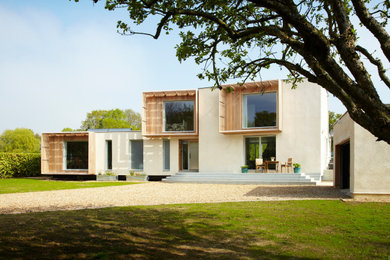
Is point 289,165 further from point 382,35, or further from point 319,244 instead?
point 382,35

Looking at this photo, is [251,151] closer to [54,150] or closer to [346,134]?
[346,134]

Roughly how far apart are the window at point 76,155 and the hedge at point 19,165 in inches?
127

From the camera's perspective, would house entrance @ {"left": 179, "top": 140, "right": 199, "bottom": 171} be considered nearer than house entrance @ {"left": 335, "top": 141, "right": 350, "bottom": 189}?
No

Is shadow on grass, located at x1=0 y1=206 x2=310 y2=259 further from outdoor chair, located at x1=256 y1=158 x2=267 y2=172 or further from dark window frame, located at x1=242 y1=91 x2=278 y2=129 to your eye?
dark window frame, located at x1=242 y1=91 x2=278 y2=129

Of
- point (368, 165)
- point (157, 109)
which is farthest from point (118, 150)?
point (368, 165)

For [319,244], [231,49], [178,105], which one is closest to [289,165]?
[178,105]

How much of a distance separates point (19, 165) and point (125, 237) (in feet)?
80.0

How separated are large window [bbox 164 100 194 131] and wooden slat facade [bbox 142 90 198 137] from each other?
313 millimetres

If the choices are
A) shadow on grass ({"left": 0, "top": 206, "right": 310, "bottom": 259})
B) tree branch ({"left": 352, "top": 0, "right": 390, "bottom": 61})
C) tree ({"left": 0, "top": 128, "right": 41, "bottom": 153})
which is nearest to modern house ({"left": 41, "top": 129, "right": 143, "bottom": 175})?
shadow on grass ({"left": 0, "top": 206, "right": 310, "bottom": 259})

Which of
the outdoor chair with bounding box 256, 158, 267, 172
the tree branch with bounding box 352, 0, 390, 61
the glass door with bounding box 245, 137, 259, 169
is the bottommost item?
the outdoor chair with bounding box 256, 158, 267, 172

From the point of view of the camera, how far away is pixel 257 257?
5.08 m

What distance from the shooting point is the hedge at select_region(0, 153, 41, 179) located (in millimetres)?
25969

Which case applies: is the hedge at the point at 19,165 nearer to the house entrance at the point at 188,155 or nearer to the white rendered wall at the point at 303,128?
the house entrance at the point at 188,155

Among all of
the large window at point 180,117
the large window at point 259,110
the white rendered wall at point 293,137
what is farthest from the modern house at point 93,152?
the large window at point 259,110
